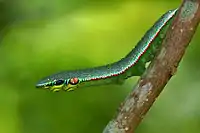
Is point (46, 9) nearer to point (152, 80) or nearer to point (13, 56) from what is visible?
point (13, 56)

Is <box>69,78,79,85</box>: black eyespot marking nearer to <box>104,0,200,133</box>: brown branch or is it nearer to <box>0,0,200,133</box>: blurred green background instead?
<box>104,0,200,133</box>: brown branch

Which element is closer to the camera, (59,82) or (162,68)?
(162,68)

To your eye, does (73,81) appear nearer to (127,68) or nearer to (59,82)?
(59,82)

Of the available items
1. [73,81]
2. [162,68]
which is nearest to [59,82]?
[73,81]

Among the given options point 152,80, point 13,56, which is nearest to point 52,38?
point 13,56

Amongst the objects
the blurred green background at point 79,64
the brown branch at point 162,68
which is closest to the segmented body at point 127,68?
the brown branch at point 162,68
